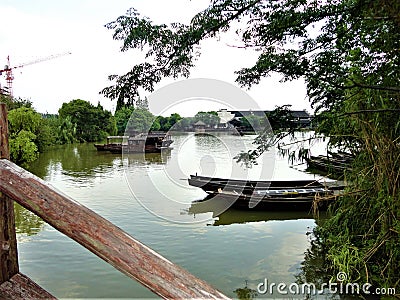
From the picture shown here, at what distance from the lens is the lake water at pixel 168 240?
4.35 metres

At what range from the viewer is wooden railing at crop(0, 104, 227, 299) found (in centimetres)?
84

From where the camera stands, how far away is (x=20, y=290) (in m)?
1.16

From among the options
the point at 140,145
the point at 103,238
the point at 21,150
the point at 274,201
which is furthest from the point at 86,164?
the point at 103,238

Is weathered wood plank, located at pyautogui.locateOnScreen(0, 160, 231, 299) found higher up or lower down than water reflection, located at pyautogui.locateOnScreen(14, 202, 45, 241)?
higher up

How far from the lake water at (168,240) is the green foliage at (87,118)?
19011 mm

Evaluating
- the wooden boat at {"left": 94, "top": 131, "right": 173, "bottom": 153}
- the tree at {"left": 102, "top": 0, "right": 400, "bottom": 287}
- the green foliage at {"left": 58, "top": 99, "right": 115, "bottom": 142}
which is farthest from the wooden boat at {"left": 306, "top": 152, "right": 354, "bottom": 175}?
the green foliage at {"left": 58, "top": 99, "right": 115, "bottom": 142}

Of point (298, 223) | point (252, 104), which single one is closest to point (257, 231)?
point (298, 223)

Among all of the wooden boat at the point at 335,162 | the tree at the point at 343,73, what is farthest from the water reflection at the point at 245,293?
the wooden boat at the point at 335,162

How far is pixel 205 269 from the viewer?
465 centimetres

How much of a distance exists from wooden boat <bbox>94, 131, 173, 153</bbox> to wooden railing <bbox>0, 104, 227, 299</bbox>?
58.5ft

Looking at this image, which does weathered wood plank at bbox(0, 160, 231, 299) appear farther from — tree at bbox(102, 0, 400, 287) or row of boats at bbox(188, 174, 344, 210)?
row of boats at bbox(188, 174, 344, 210)

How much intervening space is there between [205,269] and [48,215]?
395cm

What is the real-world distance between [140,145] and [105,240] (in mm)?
18669

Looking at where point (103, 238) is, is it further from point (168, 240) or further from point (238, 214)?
point (238, 214)
